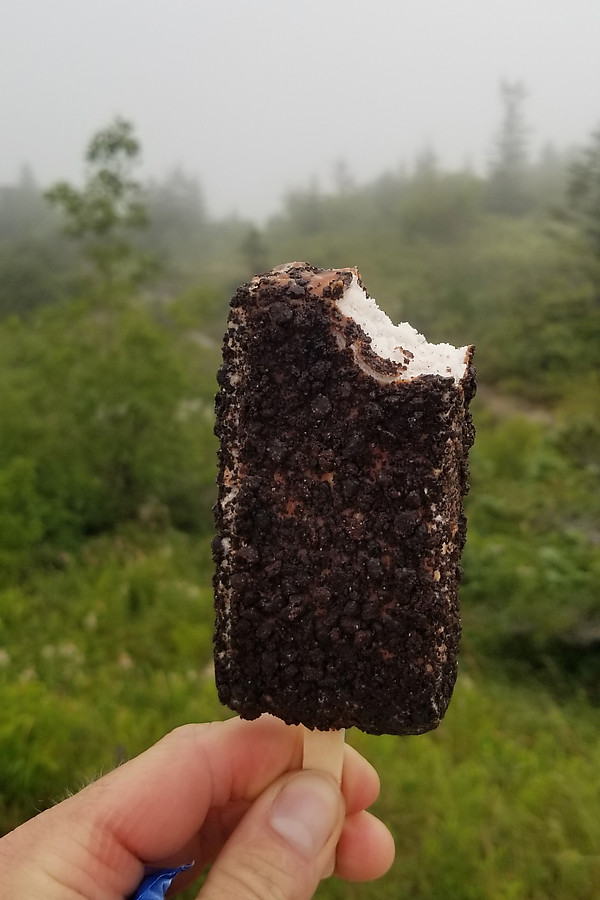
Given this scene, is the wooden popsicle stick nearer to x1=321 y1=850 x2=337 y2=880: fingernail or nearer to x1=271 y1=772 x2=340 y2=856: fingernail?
x1=271 y1=772 x2=340 y2=856: fingernail

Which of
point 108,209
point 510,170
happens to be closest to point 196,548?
point 108,209

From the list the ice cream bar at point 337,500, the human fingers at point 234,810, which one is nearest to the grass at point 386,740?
the human fingers at point 234,810

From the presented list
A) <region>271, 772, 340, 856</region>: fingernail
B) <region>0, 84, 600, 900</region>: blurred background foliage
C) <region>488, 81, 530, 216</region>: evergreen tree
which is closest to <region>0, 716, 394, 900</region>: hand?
<region>271, 772, 340, 856</region>: fingernail

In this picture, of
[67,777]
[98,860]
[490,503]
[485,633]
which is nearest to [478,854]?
[67,777]

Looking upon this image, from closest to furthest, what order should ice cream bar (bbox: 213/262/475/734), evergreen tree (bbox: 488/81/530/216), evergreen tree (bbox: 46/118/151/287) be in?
ice cream bar (bbox: 213/262/475/734)
evergreen tree (bbox: 46/118/151/287)
evergreen tree (bbox: 488/81/530/216)

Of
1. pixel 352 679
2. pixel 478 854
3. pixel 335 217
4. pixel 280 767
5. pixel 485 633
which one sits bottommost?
pixel 485 633

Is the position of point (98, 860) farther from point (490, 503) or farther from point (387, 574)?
point (490, 503)

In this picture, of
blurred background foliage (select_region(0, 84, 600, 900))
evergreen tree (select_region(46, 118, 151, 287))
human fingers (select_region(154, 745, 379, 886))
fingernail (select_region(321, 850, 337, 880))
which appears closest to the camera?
fingernail (select_region(321, 850, 337, 880))
